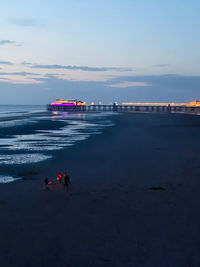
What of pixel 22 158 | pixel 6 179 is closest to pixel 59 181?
pixel 6 179

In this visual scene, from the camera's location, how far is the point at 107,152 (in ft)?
65.0

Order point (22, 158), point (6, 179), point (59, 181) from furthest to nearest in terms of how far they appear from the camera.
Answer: point (22, 158), point (6, 179), point (59, 181)

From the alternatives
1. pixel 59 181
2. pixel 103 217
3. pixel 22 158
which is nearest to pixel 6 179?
pixel 59 181

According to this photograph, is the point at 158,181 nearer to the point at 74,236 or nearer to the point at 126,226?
the point at 126,226

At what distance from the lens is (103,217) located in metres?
8.50

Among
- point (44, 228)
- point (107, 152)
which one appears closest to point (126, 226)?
point (44, 228)

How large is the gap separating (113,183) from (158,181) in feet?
6.56

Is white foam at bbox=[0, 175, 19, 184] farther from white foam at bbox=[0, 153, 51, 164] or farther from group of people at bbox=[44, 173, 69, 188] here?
white foam at bbox=[0, 153, 51, 164]

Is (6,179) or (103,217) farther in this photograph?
(6,179)

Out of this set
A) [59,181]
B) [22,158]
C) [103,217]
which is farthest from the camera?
[22,158]

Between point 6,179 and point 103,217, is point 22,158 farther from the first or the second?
point 103,217

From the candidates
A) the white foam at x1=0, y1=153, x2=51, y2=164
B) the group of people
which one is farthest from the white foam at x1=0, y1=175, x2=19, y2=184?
the white foam at x1=0, y1=153, x2=51, y2=164

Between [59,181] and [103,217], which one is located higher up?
[59,181]

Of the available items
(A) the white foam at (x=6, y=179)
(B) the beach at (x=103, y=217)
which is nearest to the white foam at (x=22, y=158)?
(B) the beach at (x=103, y=217)
